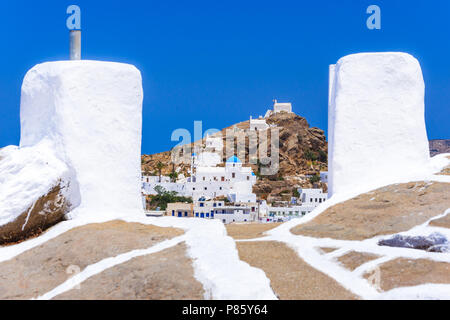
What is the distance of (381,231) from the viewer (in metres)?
8.00

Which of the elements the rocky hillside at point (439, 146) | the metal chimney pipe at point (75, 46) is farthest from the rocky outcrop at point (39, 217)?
the rocky hillside at point (439, 146)

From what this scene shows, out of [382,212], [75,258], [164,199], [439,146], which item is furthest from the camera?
[439,146]

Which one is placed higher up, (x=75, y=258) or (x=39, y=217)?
(x=39, y=217)

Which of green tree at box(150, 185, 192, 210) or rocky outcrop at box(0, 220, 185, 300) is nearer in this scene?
rocky outcrop at box(0, 220, 185, 300)

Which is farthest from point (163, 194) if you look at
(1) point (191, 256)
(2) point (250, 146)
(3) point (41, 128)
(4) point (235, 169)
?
(1) point (191, 256)

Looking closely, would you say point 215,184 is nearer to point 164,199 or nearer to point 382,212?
point 164,199

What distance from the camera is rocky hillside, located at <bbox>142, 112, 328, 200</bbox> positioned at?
226ft

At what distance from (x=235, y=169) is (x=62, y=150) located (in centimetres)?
4870

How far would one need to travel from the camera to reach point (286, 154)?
252 ft

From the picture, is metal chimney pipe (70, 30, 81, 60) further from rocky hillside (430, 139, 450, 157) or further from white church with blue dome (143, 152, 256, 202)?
rocky hillside (430, 139, 450, 157)

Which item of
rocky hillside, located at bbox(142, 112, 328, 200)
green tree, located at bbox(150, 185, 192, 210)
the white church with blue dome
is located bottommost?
green tree, located at bbox(150, 185, 192, 210)

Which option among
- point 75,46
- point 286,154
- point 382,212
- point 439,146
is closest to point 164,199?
point 286,154

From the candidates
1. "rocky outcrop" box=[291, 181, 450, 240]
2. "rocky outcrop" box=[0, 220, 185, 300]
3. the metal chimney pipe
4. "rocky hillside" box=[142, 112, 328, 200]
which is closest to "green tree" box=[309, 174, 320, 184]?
"rocky hillside" box=[142, 112, 328, 200]
